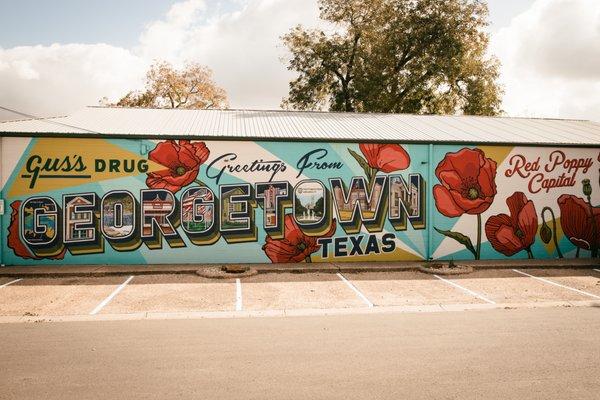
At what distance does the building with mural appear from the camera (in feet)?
42.9

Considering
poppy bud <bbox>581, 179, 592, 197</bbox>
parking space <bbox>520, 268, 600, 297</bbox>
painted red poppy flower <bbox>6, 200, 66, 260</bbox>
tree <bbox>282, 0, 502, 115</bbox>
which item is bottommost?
parking space <bbox>520, 268, 600, 297</bbox>

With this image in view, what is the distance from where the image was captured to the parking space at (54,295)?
8617 mm

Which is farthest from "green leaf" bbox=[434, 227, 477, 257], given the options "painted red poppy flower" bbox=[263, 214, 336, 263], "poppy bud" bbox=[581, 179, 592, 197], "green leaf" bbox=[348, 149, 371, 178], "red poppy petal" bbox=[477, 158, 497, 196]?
"poppy bud" bbox=[581, 179, 592, 197]

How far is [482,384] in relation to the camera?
5180 millimetres

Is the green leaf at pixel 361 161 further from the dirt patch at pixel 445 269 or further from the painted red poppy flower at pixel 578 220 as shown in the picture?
the painted red poppy flower at pixel 578 220

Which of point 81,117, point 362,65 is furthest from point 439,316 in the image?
point 362,65

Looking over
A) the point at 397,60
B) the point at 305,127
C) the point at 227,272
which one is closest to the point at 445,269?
the point at 227,272

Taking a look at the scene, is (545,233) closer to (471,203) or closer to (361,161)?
(471,203)

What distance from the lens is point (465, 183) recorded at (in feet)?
47.6

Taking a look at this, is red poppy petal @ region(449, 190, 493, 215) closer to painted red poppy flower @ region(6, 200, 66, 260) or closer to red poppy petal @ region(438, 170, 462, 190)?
red poppy petal @ region(438, 170, 462, 190)

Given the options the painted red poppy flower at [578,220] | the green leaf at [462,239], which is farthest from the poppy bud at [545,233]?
the green leaf at [462,239]

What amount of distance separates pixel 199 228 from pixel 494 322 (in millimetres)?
8671

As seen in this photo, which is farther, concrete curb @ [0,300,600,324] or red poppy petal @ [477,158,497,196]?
red poppy petal @ [477,158,497,196]

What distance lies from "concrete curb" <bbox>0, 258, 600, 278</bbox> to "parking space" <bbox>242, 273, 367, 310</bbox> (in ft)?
2.34
